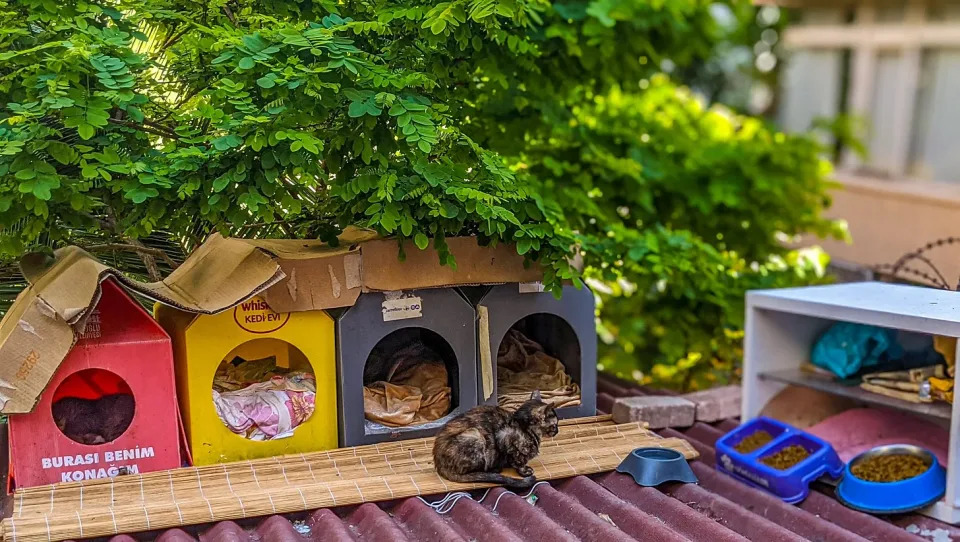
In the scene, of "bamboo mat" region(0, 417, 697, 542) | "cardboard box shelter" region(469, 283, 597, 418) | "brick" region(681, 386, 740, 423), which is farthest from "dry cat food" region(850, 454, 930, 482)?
"cardboard box shelter" region(469, 283, 597, 418)

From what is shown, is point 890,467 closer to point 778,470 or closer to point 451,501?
point 778,470

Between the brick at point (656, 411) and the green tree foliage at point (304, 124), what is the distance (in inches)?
30.0

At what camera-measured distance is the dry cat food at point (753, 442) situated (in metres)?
4.68

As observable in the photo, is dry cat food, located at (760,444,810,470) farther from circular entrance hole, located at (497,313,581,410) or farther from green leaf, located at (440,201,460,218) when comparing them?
green leaf, located at (440,201,460,218)

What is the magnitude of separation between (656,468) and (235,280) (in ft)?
6.68

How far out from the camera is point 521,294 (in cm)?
473

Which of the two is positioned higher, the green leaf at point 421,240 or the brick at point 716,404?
the green leaf at point 421,240

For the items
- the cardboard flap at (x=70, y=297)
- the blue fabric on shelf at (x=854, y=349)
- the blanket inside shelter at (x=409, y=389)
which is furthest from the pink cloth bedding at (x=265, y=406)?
the blue fabric on shelf at (x=854, y=349)

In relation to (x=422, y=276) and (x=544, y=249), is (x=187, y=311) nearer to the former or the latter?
(x=422, y=276)

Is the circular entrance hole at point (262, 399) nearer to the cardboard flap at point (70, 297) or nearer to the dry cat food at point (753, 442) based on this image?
the cardboard flap at point (70, 297)

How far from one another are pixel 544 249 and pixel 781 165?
133 inches

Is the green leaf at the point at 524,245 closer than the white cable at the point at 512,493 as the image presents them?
No

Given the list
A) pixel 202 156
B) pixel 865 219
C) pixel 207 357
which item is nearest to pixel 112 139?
pixel 202 156

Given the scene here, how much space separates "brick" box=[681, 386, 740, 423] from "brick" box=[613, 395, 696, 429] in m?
0.08
